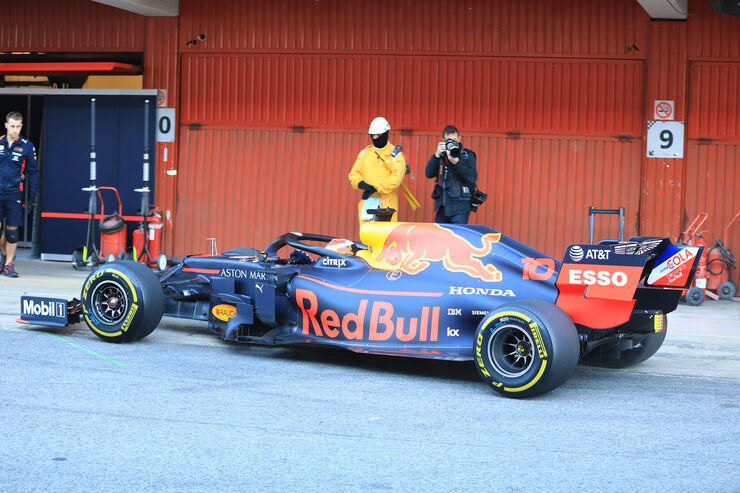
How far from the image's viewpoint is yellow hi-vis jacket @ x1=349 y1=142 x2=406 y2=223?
1093 cm

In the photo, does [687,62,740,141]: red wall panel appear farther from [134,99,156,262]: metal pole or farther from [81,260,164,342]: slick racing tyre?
[81,260,164,342]: slick racing tyre

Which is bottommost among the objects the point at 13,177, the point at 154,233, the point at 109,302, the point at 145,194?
the point at 109,302

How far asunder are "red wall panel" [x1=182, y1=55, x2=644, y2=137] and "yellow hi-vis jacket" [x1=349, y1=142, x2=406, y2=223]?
177 centimetres

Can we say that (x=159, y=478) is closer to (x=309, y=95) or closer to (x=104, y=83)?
(x=309, y=95)

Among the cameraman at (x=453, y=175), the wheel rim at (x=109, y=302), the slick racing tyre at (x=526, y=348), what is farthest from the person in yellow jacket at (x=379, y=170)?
the slick racing tyre at (x=526, y=348)

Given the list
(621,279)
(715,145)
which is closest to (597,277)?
(621,279)

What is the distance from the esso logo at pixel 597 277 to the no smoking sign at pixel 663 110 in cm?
629

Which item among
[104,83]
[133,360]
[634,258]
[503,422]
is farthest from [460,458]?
[104,83]

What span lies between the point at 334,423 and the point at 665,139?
8.05 metres

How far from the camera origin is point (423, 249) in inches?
274

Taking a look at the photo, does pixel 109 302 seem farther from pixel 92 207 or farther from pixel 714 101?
pixel 714 101

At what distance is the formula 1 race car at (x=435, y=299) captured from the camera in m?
6.16

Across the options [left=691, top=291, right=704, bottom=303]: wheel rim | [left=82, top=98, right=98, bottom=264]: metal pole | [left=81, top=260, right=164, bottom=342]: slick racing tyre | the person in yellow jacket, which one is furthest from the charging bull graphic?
[left=82, top=98, right=98, bottom=264]: metal pole

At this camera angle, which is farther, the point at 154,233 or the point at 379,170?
the point at 154,233
